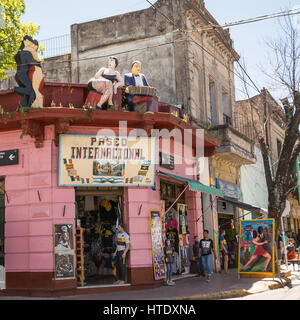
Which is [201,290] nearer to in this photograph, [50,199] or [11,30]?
[50,199]

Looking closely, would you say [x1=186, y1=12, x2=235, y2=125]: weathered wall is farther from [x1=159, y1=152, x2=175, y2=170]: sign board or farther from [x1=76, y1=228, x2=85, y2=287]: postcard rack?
[x1=76, y1=228, x2=85, y2=287]: postcard rack

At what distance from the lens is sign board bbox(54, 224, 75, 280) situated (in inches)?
486

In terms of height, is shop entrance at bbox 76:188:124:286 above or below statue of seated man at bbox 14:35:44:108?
below

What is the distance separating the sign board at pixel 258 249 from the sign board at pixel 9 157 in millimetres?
7378

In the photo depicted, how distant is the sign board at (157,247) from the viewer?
43.8 ft

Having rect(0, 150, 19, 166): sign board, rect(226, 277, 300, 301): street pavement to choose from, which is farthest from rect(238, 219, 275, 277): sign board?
rect(0, 150, 19, 166): sign board

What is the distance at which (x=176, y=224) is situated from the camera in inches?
630

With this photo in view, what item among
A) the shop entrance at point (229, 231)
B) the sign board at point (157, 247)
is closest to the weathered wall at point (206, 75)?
the shop entrance at point (229, 231)

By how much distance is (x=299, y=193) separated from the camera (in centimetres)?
3216

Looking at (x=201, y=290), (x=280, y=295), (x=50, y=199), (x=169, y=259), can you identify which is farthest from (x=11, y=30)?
(x=280, y=295)

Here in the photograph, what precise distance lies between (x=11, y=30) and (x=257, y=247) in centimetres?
1114

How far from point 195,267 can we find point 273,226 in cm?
366

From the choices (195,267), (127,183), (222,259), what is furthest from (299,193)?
(127,183)

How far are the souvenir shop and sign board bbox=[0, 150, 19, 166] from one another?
4.77m
